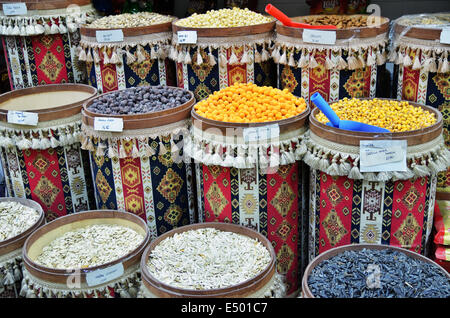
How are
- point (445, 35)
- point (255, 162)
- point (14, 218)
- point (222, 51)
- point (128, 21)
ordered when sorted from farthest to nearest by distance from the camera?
point (128, 21) < point (222, 51) < point (14, 218) < point (445, 35) < point (255, 162)

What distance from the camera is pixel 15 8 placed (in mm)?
3023

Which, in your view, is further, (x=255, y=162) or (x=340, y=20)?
(x=340, y=20)

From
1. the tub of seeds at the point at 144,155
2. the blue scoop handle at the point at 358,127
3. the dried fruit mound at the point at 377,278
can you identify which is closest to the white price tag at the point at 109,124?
the tub of seeds at the point at 144,155

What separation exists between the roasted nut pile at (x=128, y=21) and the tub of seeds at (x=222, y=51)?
0.22 m

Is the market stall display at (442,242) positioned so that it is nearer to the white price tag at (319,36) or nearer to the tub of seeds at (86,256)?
the white price tag at (319,36)

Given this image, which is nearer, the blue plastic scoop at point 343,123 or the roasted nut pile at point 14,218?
the blue plastic scoop at point 343,123

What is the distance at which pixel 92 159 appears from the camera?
2619 millimetres

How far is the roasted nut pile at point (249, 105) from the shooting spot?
2.25 m

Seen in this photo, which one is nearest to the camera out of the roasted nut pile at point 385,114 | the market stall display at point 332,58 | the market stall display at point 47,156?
the roasted nut pile at point 385,114

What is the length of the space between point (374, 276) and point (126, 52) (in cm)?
187

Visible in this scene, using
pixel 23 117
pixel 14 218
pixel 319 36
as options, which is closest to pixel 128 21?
pixel 23 117

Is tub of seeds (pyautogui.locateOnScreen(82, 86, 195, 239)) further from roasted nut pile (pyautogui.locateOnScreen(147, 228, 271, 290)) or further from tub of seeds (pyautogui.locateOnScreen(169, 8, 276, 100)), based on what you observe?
roasted nut pile (pyautogui.locateOnScreen(147, 228, 271, 290))

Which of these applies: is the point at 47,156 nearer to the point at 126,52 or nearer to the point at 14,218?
the point at 14,218

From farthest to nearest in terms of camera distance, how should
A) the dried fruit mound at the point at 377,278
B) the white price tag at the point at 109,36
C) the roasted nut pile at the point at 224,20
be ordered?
1. the white price tag at the point at 109,36
2. the roasted nut pile at the point at 224,20
3. the dried fruit mound at the point at 377,278
